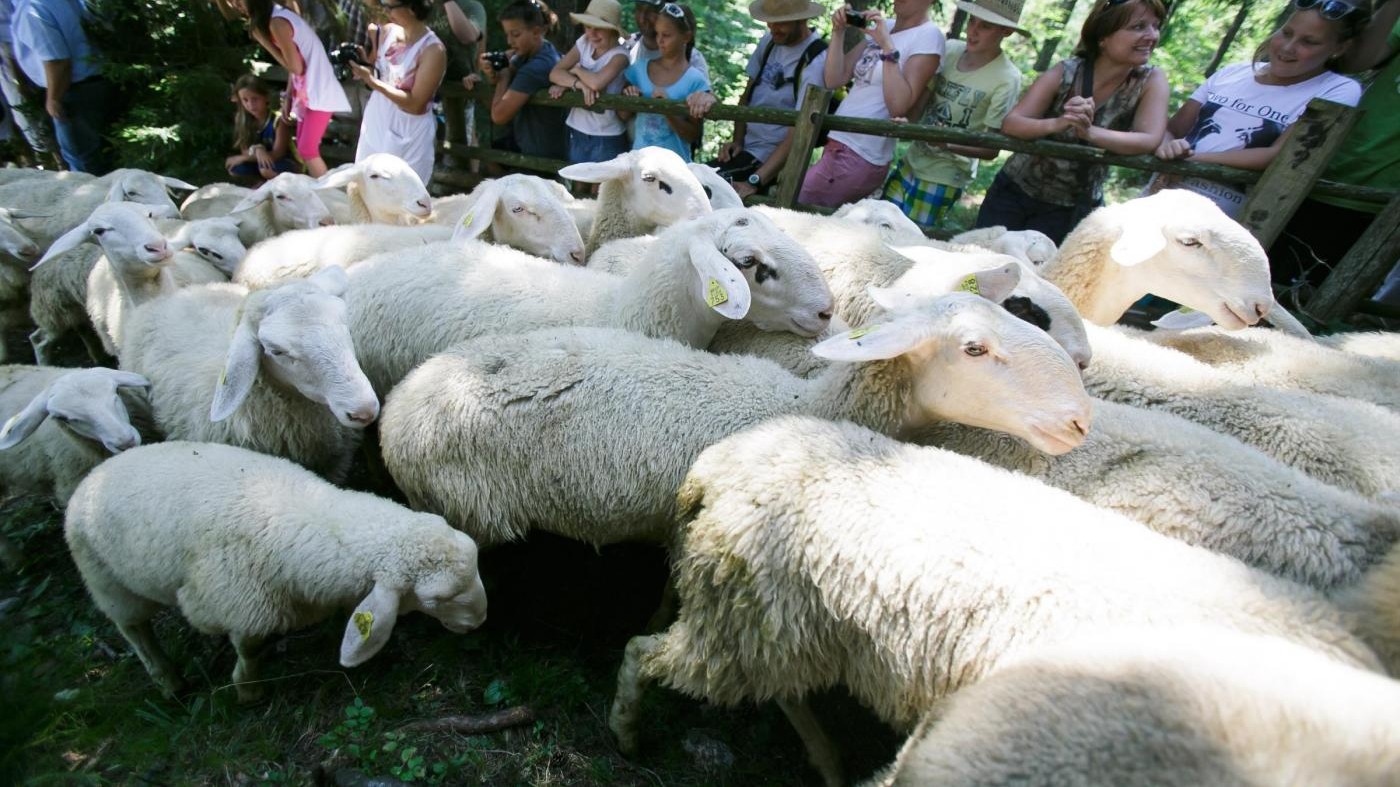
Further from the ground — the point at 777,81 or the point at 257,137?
the point at 777,81

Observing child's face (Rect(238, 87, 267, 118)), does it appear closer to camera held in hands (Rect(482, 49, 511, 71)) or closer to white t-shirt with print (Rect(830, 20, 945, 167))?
camera held in hands (Rect(482, 49, 511, 71))

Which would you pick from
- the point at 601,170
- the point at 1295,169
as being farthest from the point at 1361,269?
the point at 601,170

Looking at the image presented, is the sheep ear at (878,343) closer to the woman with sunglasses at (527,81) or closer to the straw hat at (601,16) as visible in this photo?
the straw hat at (601,16)

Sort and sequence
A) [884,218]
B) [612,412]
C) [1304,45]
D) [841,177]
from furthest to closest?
[841,177] → [884,218] → [1304,45] → [612,412]

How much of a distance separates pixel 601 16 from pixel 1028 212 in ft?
12.6

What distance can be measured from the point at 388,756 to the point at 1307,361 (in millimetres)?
3963

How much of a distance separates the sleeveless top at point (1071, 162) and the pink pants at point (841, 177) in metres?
0.98

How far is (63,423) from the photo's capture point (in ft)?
8.98

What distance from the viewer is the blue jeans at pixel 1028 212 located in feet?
15.5

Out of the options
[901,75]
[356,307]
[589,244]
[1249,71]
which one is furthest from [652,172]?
[1249,71]

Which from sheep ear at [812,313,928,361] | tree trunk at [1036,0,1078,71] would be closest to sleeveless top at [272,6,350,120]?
sheep ear at [812,313,928,361]

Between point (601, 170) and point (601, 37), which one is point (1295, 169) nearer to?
point (601, 170)

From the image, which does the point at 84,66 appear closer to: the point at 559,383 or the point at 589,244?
the point at 589,244

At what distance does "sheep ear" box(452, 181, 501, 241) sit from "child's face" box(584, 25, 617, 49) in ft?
9.01
